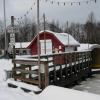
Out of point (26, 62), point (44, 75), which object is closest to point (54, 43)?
point (26, 62)

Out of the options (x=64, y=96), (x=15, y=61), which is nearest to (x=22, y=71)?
(x=15, y=61)

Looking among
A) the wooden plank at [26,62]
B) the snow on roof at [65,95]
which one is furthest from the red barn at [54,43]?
the snow on roof at [65,95]

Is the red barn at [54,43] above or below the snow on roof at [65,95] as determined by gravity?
above

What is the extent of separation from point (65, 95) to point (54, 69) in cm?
396

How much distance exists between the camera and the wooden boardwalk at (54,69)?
393 inches

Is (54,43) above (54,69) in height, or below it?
above

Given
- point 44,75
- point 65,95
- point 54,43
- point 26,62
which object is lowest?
point 65,95

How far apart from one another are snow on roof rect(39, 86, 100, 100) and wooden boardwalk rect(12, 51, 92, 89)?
1304mm

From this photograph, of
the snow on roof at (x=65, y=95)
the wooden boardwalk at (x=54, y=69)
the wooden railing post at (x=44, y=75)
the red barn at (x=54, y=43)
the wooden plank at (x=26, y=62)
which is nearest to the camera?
the snow on roof at (x=65, y=95)

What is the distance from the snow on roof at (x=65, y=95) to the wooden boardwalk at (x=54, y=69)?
130 centimetres

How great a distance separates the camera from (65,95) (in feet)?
25.7

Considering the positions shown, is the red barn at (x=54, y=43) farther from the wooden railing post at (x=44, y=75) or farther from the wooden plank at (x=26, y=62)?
the wooden railing post at (x=44, y=75)

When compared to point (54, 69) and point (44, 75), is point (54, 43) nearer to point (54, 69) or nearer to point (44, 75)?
point (54, 69)

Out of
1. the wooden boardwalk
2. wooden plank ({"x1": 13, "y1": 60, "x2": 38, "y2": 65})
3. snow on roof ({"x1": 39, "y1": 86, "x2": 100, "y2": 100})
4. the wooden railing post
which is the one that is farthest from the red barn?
snow on roof ({"x1": 39, "y1": 86, "x2": 100, "y2": 100})
